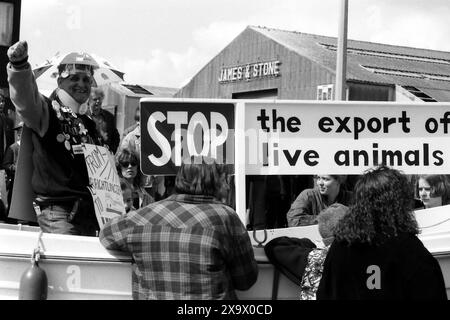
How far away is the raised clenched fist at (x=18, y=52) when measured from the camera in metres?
4.23

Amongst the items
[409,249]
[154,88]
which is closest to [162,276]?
[409,249]

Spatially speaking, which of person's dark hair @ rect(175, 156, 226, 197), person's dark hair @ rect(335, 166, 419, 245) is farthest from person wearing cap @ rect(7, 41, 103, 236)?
person's dark hair @ rect(335, 166, 419, 245)

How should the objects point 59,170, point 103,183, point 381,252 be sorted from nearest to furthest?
point 381,252, point 59,170, point 103,183

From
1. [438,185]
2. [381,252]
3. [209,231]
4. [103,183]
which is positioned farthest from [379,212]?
[438,185]

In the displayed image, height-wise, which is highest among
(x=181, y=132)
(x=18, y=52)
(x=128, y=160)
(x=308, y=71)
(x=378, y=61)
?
(x=378, y=61)

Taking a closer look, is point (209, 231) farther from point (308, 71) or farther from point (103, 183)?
point (308, 71)

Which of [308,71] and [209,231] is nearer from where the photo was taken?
[209,231]

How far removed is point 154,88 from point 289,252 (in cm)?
3038

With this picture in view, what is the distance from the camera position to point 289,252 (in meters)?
4.10

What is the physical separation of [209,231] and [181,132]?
4.58 ft

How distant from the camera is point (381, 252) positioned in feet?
11.4

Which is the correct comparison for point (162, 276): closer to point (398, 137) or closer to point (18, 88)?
point (18, 88)

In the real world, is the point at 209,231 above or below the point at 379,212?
below

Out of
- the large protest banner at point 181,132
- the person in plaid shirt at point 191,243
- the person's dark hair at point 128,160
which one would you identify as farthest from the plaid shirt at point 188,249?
the person's dark hair at point 128,160
